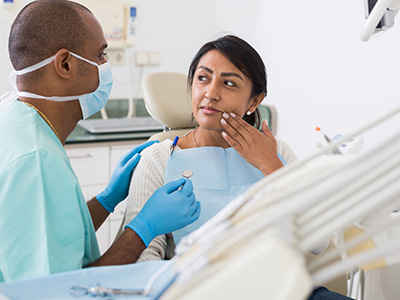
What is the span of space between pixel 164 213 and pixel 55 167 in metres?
0.34

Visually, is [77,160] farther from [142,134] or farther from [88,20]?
[88,20]

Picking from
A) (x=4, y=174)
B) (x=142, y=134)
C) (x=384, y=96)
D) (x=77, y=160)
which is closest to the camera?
(x=4, y=174)

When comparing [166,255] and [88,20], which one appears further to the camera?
[166,255]

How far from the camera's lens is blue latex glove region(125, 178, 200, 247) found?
1.26 meters

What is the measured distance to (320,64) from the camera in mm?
2541

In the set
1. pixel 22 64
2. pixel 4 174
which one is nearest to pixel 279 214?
pixel 4 174

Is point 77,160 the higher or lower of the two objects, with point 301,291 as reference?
lower

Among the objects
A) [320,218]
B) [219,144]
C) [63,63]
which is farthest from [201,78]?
[320,218]

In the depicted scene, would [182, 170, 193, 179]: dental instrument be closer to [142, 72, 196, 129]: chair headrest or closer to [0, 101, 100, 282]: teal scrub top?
[142, 72, 196, 129]: chair headrest

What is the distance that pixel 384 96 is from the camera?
2113 mm

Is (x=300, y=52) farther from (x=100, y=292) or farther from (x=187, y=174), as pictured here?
(x=100, y=292)

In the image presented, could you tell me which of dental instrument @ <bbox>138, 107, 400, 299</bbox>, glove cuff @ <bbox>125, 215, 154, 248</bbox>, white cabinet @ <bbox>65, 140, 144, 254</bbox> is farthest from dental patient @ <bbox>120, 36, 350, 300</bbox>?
white cabinet @ <bbox>65, 140, 144, 254</bbox>

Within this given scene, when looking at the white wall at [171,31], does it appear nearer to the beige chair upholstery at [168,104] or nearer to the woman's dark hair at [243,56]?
the beige chair upholstery at [168,104]

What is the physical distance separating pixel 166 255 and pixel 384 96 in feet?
3.99
